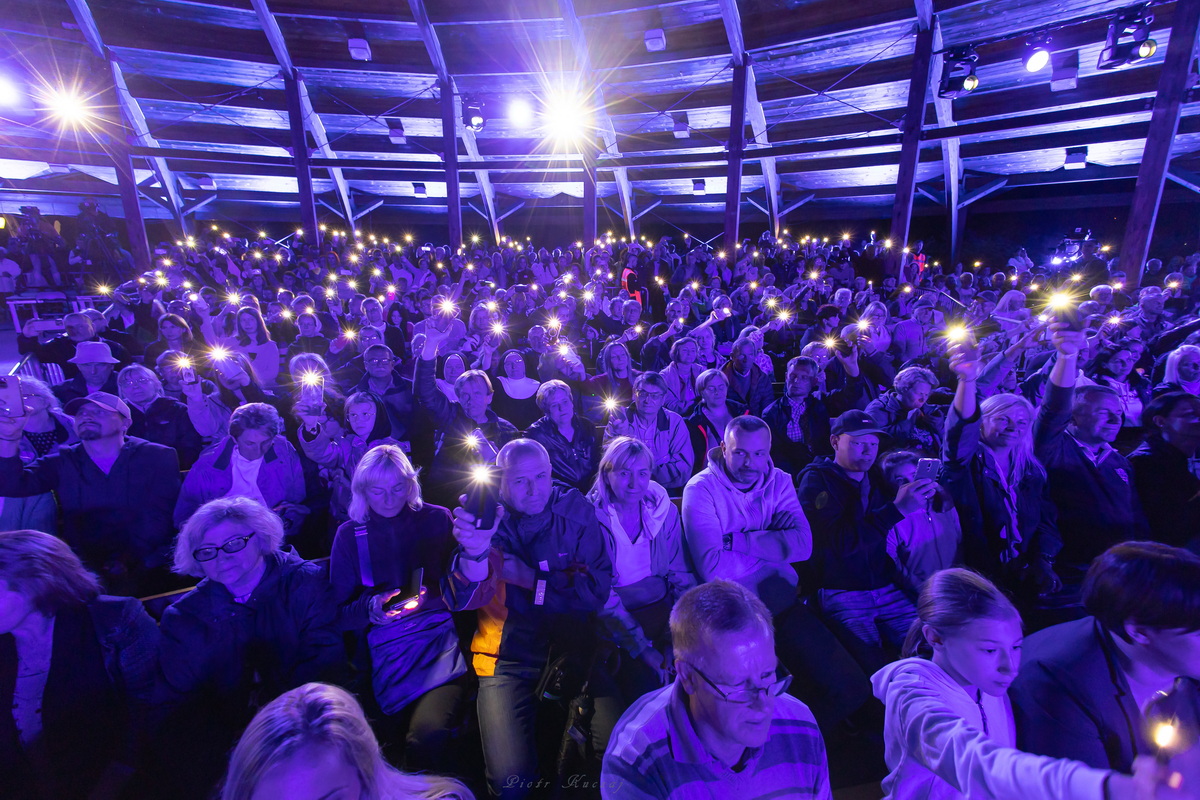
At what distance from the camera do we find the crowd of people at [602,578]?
1.35 meters

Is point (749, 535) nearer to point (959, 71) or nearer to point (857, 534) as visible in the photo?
point (857, 534)

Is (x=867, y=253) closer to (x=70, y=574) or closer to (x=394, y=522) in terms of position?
(x=394, y=522)

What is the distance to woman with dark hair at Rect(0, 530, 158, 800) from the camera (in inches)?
63.4

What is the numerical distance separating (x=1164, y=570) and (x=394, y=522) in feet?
8.72

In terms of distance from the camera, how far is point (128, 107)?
39.3ft

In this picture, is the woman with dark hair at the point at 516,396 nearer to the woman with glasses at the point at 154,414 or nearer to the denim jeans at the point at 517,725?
the woman with glasses at the point at 154,414

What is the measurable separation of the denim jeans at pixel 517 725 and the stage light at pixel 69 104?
15.4 metres

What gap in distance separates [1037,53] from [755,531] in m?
10.5

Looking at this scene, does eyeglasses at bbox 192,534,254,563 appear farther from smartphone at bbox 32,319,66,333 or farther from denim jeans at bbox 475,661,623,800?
smartphone at bbox 32,319,66,333

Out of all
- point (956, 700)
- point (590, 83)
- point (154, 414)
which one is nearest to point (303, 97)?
point (590, 83)

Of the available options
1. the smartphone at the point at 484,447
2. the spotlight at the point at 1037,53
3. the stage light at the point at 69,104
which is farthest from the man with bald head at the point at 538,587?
the stage light at the point at 69,104

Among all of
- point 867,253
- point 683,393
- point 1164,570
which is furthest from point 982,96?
point 1164,570

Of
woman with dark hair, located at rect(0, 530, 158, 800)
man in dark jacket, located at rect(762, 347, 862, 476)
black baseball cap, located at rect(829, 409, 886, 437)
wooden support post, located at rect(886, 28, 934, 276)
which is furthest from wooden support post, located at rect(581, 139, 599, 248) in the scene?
woman with dark hair, located at rect(0, 530, 158, 800)

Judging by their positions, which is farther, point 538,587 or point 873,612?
point 873,612
